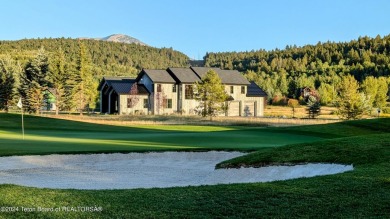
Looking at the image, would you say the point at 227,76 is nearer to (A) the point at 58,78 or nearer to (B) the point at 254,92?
(B) the point at 254,92

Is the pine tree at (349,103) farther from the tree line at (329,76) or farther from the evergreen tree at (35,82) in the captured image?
the evergreen tree at (35,82)

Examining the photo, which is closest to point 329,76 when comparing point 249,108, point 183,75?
point 249,108

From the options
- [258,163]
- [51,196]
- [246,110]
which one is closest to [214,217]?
[51,196]

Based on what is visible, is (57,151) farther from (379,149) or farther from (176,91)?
(176,91)

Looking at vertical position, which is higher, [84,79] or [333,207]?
[84,79]

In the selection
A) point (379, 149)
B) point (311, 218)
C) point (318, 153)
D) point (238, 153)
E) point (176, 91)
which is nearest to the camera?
point (311, 218)

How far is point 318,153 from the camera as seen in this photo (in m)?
17.4

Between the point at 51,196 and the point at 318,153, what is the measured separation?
10.9m

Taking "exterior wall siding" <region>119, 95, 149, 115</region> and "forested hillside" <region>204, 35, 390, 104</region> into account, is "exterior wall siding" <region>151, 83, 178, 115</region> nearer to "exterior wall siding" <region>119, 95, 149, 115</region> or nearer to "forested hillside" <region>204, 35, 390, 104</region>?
"exterior wall siding" <region>119, 95, 149, 115</region>

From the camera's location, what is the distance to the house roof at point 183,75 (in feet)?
249

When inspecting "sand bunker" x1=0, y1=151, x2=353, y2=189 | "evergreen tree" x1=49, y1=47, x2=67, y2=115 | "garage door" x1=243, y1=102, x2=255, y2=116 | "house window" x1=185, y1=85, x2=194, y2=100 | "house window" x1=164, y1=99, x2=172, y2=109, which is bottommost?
"sand bunker" x1=0, y1=151, x2=353, y2=189

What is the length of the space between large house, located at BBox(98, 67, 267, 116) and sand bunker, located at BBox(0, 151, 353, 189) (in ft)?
172

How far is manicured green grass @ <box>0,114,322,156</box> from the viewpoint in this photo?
89.5ft

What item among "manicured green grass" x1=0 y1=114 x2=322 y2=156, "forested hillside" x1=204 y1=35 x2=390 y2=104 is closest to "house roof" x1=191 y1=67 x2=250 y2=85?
"manicured green grass" x1=0 y1=114 x2=322 y2=156
